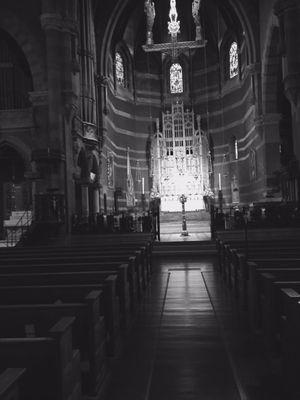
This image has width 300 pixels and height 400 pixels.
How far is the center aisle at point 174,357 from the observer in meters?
4.04

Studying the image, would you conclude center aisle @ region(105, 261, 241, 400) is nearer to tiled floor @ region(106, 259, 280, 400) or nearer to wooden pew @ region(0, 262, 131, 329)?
tiled floor @ region(106, 259, 280, 400)

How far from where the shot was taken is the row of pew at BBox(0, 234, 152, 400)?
2.74 m

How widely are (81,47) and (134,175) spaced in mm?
12844

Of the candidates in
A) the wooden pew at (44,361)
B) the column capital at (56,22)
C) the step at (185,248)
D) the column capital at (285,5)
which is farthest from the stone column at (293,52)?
the wooden pew at (44,361)

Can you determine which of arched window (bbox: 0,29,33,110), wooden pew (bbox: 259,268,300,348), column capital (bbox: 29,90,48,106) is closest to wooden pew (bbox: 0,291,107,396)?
wooden pew (bbox: 259,268,300,348)

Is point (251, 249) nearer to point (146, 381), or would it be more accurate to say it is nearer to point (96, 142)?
point (146, 381)

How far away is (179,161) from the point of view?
37.0 meters

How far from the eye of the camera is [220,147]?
3841cm

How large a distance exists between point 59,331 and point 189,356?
2343 millimetres

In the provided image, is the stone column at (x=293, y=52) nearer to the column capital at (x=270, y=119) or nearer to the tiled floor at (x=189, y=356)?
the column capital at (x=270, y=119)

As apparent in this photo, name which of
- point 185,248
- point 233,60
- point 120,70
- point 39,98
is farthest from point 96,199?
point 233,60

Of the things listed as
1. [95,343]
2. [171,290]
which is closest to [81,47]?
→ [171,290]

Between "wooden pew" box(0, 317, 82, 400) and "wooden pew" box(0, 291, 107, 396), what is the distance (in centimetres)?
56

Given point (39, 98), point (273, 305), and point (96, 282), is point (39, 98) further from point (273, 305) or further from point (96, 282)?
point (273, 305)
